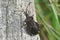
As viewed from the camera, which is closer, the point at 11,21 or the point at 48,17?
the point at 11,21

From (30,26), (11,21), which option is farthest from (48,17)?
(11,21)

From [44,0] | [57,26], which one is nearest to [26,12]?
[57,26]

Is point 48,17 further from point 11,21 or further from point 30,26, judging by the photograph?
point 11,21

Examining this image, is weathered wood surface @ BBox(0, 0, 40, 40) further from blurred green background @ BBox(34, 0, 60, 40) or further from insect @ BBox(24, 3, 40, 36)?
blurred green background @ BBox(34, 0, 60, 40)

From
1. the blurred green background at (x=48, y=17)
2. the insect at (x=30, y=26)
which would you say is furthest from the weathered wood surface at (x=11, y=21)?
the blurred green background at (x=48, y=17)

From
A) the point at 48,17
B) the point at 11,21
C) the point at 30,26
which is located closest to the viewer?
the point at 11,21

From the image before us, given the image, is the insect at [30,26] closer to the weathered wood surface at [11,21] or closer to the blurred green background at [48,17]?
the weathered wood surface at [11,21]

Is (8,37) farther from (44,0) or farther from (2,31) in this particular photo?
(44,0)

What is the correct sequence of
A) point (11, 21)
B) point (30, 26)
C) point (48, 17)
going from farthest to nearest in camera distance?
point (48, 17)
point (30, 26)
point (11, 21)
